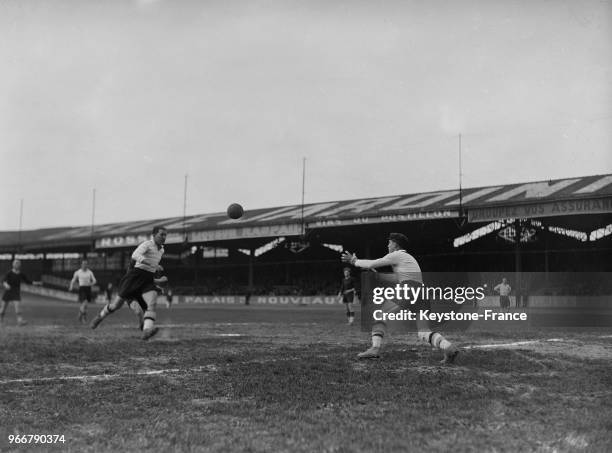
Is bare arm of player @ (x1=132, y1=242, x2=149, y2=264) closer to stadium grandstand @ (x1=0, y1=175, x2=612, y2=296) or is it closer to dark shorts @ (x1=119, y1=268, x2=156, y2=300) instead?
dark shorts @ (x1=119, y1=268, x2=156, y2=300)

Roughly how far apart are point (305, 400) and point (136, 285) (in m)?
6.90

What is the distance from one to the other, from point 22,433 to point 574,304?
28.0 m

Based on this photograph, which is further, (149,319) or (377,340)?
(149,319)

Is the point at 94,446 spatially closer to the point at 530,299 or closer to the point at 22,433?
the point at 22,433

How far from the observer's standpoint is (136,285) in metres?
12.1

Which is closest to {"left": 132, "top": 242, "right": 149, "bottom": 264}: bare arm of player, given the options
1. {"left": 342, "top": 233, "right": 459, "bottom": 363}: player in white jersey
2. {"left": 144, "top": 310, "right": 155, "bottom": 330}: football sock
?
{"left": 144, "top": 310, "right": 155, "bottom": 330}: football sock

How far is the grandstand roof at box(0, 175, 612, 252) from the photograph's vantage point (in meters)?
26.7

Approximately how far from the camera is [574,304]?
1142 inches

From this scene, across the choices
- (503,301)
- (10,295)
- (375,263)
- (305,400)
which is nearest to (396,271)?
(375,263)

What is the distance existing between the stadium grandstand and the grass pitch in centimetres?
1939

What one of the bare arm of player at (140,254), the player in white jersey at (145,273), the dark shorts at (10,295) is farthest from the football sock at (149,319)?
the dark shorts at (10,295)

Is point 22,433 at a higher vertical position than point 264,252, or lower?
lower

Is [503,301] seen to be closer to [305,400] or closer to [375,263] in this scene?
[375,263]

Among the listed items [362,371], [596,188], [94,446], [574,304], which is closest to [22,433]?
[94,446]
